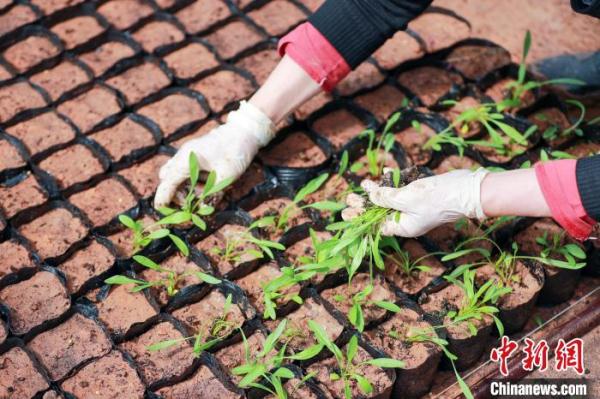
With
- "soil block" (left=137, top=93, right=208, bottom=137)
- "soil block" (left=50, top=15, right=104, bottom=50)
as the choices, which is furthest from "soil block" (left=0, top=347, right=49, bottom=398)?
"soil block" (left=50, top=15, right=104, bottom=50)

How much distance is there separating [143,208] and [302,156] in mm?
509

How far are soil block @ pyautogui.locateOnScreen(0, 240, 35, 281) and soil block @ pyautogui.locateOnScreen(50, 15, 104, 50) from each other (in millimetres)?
824

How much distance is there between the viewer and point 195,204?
92.2 inches

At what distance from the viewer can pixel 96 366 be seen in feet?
6.79

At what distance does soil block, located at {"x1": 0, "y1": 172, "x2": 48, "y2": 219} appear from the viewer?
2.36 metres

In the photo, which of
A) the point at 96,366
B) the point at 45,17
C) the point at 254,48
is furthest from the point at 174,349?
the point at 45,17

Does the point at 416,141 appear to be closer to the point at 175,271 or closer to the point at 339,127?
the point at 339,127

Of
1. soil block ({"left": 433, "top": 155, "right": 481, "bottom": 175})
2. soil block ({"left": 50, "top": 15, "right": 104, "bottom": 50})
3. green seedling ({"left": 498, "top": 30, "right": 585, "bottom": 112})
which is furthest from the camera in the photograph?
soil block ({"left": 50, "top": 15, "right": 104, "bottom": 50})

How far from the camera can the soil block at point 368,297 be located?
86.9 inches

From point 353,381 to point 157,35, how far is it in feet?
4.68

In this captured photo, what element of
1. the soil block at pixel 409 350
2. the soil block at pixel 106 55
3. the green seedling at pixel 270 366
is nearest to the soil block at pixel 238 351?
the green seedling at pixel 270 366

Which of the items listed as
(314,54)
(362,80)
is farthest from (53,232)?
(362,80)

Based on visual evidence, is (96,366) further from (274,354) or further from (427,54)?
(427,54)

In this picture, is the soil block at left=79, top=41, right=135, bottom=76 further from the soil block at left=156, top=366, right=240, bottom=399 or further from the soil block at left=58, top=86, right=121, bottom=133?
the soil block at left=156, top=366, right=240, bottom=399
